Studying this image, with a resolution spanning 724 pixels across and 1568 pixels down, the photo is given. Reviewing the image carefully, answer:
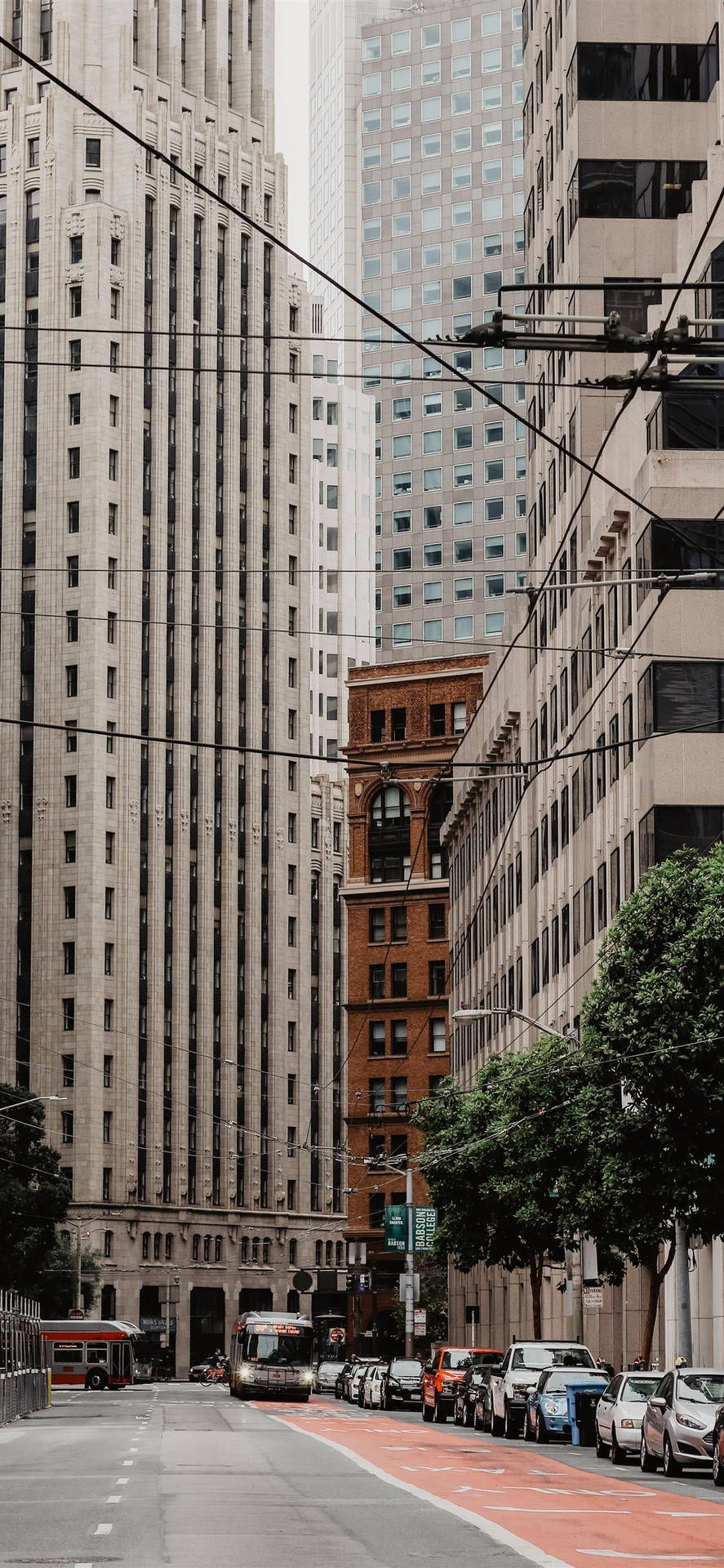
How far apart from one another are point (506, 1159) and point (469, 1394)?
321 inches

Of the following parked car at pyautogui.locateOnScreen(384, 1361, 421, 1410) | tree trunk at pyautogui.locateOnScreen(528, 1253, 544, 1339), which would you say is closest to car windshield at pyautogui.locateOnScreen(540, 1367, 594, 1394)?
tree trunk at pyautogui.locateOnScreen(528, 1253, 544, 1339)

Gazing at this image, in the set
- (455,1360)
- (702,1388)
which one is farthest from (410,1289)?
(702,1388)

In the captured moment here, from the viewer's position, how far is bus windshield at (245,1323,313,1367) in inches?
2904

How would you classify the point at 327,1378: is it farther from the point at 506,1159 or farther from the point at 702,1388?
the point at 702,1388

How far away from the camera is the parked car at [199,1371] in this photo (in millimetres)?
124062

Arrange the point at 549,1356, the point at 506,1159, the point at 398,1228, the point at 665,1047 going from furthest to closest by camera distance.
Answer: the point at 398,1228 → the point at 506,1159 → the point at 549,1356 → the point at 665,1047

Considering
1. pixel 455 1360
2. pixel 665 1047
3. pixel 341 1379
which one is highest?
pixel 665 1047

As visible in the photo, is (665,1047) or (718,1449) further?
(665,1047)

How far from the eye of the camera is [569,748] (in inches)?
2697

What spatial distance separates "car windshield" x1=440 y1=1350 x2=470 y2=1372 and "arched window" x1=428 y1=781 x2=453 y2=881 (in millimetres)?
73558

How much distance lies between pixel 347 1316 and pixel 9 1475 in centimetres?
10526

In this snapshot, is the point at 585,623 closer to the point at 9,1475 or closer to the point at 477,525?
the point at 9,1475

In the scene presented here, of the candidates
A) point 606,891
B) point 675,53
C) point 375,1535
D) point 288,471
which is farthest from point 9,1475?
point 288,471

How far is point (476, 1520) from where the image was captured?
21.9m
